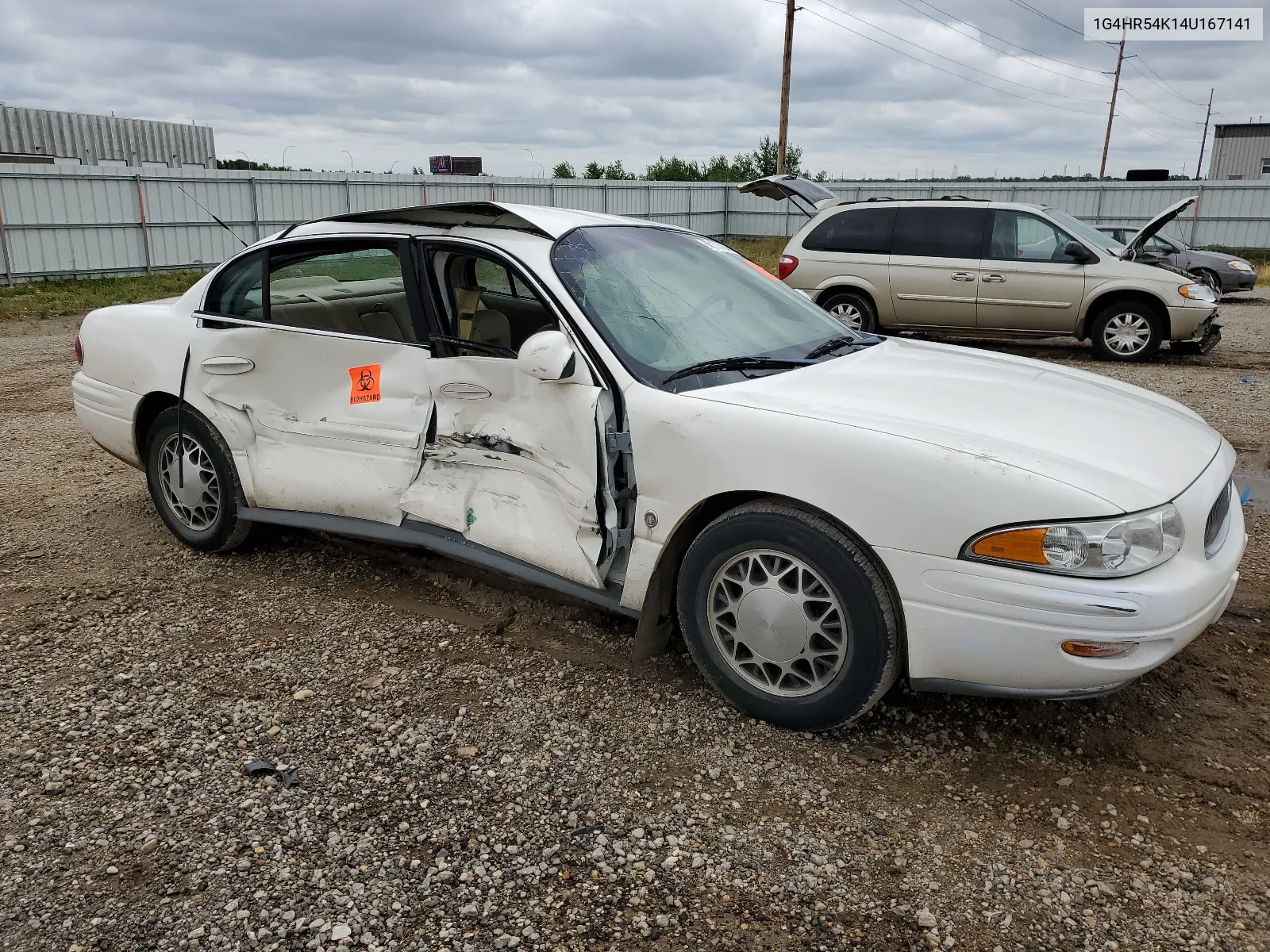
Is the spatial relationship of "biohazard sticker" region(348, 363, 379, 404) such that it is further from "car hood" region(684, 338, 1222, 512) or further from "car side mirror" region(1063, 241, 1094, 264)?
"car side mirror" region(1063, 241, 1094, 264)

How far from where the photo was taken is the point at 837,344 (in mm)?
3957

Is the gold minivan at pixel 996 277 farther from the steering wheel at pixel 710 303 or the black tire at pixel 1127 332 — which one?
the steering wheel at pixel 710 303

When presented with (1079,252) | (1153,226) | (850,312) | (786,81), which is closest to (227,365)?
(1153,226)

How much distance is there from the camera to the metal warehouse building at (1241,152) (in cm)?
5031

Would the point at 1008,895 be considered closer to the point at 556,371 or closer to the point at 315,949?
the point at 315,949

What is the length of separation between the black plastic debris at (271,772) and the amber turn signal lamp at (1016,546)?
2.15 m

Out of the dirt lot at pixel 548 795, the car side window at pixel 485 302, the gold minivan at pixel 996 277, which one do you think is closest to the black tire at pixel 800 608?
the dirt lot at pixel 548 795

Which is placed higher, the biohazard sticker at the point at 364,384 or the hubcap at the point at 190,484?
the biohazard sticker at the point at 364,384

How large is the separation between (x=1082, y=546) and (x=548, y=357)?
1746 mm

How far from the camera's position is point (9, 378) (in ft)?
32.8

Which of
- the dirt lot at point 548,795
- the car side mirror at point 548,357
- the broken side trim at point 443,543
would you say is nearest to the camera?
the dirt lot at point 548,795

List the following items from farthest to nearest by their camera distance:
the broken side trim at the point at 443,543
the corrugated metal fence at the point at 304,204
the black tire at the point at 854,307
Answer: the corrugated metal fence at the point at 304,204 < the black tire at the point at 854,307 < the broken side trim at the point at 443,543

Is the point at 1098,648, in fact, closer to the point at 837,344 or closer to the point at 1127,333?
the point at 837,344

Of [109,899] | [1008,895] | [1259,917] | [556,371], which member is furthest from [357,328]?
[1259,917]
